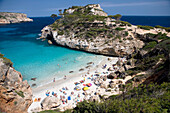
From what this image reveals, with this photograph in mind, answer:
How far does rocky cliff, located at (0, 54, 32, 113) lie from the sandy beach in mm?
1474

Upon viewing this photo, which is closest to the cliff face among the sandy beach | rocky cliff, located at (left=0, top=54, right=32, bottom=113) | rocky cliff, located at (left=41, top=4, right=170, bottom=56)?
rocky cliff, located at (left=41, top=4, right=170, bottom=56)

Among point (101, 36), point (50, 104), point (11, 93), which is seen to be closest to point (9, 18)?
point (101, 36)

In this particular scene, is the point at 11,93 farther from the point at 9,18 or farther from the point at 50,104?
the point at 9,18

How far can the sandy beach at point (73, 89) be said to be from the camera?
1745 cm

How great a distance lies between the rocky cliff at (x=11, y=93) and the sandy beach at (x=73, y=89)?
1474 mm

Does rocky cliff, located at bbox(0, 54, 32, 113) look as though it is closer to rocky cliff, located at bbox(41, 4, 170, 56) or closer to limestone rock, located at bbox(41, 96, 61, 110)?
limestone rock, located at bbox(41, 96, 61, 110)

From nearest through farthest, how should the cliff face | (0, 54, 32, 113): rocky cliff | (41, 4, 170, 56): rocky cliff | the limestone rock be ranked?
(0, 54, 32, 113): rocky cliff < the limestone rock < (41, 4, 170, 56): rocky cliff < the cliff face

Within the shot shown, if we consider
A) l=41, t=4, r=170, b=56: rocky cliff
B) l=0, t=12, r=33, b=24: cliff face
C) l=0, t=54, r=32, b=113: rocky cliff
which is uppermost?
l=0, t=12, r=33, b=24: cliff face

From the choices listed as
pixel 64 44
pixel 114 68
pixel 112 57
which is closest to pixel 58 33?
pixel 64 44

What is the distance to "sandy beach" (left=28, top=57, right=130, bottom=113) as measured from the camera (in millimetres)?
17445

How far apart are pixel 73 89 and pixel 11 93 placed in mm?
10347

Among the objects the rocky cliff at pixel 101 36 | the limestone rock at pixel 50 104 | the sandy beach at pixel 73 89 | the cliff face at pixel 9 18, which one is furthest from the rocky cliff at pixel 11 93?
the cliff face at pixel 9 18

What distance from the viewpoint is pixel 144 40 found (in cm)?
3556

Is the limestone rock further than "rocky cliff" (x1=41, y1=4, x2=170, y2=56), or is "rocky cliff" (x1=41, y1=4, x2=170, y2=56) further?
"rocky cliff" (x1=41, y1=4, x2=170, y2=56)
